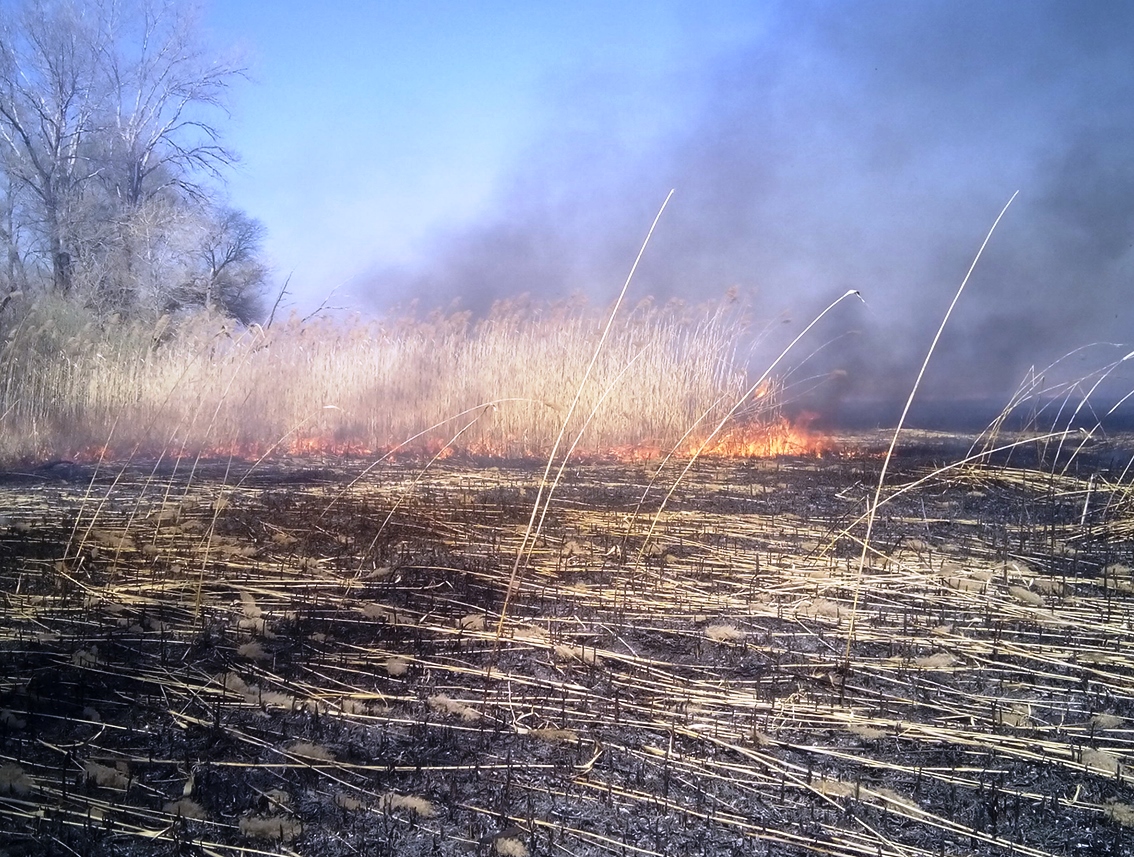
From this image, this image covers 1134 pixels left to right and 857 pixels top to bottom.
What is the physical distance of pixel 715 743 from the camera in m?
2.05

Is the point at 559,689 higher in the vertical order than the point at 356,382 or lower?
lower

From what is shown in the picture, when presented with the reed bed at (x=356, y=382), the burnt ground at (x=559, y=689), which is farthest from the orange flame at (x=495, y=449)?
the burnt ground at (x=559, y=689)

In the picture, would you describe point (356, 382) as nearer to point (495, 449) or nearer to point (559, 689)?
point (495, 449)

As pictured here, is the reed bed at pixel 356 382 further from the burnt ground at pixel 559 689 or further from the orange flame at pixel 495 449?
the burnt ground at pixel 559 689

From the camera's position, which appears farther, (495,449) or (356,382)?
(356,382)

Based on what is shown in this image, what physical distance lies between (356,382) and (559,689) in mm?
8325

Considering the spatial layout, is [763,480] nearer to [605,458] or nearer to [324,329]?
[605,458]

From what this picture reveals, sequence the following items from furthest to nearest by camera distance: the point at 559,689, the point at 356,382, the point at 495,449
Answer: the point at 356,382
the point at 495,449
the point at 559,689

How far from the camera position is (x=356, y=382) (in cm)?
1012

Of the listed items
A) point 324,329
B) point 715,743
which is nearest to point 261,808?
point 715,743

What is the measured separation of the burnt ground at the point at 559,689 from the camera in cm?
171

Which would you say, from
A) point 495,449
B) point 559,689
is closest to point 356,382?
point 495,449

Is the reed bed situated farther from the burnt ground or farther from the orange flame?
the burnt ground

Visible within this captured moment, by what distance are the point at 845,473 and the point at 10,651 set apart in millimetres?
6018
